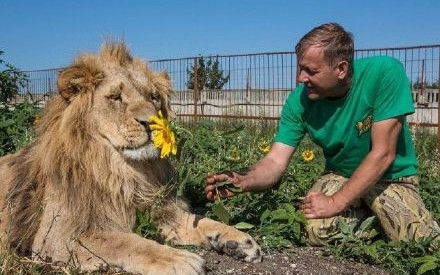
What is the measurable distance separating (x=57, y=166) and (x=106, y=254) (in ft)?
2.42

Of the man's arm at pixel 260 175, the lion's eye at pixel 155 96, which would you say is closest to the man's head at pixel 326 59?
the man's arm at pixel 260 175

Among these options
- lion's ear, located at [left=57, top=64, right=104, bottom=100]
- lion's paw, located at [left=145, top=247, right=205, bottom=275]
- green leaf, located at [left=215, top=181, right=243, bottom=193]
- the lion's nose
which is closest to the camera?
lion's paw, located at [left=145, top=247, right=205, bottom=275]

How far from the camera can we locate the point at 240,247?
11.7 ft

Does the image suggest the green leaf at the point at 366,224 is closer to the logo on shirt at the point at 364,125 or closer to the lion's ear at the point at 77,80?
the logo on shirt at the point at 364,125

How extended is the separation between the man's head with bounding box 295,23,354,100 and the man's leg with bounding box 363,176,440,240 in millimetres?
830

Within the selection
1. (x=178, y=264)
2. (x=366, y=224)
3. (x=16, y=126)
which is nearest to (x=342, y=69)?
(x=366, y=224)

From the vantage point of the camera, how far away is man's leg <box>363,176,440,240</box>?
3.98 meters

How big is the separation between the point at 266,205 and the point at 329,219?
0.55 meters

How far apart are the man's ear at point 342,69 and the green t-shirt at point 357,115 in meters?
0.16

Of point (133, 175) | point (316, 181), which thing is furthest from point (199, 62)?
point (133, 175)

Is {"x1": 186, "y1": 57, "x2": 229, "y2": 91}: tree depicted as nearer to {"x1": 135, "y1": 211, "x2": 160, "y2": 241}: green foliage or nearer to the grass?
Result: the grass

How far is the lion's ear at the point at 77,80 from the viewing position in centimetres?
371

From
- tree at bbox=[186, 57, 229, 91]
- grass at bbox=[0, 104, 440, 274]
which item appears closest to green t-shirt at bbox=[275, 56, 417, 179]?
grass at bbox=[0, 104, 440, 274]

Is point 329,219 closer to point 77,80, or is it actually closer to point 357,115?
point 357,115
